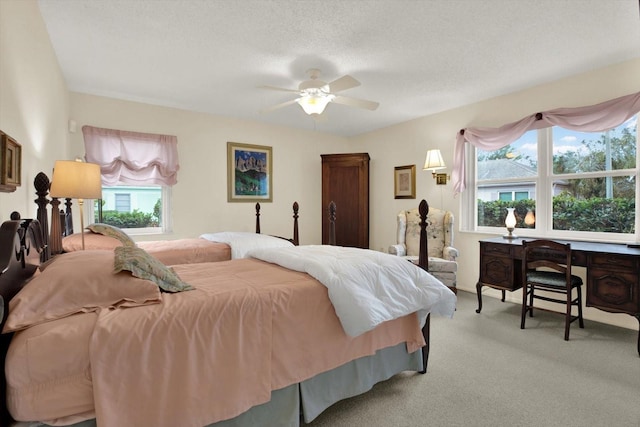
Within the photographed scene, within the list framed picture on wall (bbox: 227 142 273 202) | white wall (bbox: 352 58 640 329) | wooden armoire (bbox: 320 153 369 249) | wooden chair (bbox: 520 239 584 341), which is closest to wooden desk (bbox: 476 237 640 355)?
wooden chair (bbox: 520 239 584 341)

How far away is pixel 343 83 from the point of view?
114 inches

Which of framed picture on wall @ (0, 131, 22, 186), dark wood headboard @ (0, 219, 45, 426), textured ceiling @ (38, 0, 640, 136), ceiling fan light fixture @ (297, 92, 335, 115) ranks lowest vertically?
dark wood headboard @ (0, 219, 45, 426)

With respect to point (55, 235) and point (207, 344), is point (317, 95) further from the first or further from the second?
point (207, 344)

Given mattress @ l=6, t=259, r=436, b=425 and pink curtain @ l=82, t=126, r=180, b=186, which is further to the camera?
pink curtain @ l=82, t=126, r=180, b=186

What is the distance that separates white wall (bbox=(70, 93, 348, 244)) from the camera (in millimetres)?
4012

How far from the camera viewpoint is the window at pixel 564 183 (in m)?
3.15

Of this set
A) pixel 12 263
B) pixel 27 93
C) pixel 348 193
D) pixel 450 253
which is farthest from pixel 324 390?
pixel 348 193

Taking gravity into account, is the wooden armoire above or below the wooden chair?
above

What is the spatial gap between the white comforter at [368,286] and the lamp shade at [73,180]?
1.39 m

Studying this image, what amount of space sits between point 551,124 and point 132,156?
5.07m

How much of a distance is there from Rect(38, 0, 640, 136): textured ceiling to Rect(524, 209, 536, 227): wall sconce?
1.51 m

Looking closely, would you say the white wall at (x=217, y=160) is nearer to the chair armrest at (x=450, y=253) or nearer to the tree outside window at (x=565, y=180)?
A: the chair armrest at (x=450, y=253)

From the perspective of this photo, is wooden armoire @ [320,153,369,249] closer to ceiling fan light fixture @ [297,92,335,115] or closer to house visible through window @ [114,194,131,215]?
ceiling fan light fixture @ [297,92,335,115]

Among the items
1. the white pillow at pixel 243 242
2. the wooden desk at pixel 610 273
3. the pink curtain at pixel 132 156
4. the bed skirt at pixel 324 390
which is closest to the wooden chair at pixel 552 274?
the wooden desk at pixel 610 273
